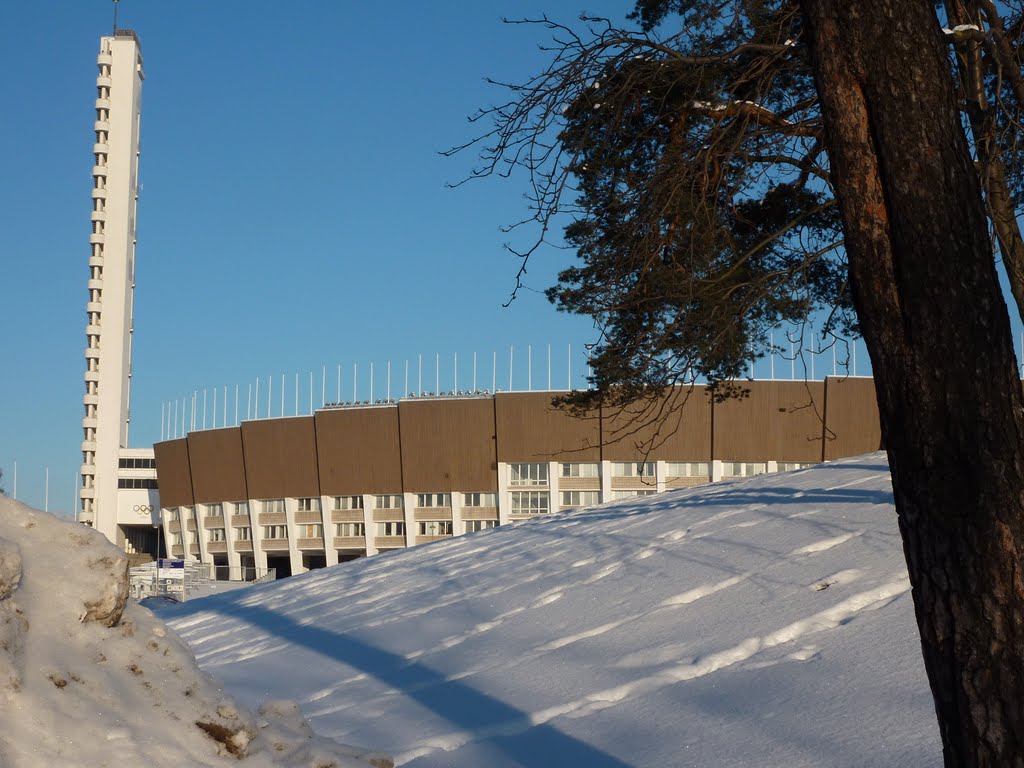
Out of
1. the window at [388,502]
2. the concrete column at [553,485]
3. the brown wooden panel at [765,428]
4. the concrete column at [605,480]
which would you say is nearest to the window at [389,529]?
the window at [388,502]

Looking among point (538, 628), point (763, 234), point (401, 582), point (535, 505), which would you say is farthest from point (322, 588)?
point (535, 505)

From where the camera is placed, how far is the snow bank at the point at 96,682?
3.12m

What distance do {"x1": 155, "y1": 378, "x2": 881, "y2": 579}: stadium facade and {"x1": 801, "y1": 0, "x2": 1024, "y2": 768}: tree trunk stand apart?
6368cm

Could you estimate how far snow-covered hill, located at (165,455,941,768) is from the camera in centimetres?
546

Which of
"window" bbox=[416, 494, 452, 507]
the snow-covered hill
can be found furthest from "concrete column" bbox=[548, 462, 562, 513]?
the snow-covered hill

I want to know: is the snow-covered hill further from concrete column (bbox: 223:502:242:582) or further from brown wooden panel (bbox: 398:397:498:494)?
concrete column (bbox: 223:502:242:582)

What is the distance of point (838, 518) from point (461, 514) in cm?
6630

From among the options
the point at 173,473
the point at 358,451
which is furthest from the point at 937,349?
the point at 173,473

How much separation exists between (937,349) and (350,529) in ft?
261

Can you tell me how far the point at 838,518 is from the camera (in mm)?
10992

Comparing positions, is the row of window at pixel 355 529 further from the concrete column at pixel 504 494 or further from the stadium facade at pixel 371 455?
the concrete column at pixel 504 494

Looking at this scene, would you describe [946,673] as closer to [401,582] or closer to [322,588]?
[401,582]

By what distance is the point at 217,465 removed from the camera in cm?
8769

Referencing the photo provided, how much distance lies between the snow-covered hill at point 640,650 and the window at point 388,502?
6419 centimetres
